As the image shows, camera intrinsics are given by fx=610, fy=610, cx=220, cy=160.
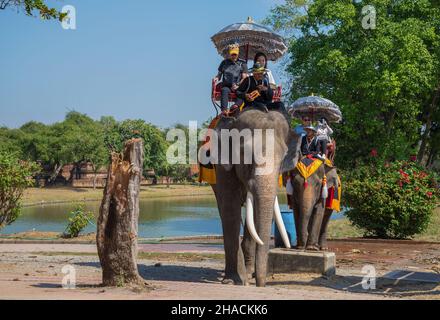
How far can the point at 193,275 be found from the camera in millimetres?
A: 10117

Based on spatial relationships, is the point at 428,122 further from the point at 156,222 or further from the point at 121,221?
the point at 121,221

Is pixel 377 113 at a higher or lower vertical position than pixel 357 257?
higher

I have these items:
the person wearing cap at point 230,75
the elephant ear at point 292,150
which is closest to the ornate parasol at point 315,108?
the person wearing cap at point 230,75

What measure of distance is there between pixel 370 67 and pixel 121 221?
706 inches

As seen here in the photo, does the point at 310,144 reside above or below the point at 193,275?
above

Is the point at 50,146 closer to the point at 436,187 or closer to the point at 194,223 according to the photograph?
the point at 194,223

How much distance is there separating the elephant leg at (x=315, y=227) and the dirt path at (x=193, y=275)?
67 centimetres

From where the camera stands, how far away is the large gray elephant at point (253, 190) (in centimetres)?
807

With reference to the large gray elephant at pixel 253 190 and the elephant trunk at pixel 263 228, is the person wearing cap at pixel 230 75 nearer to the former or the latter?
the large gray elephant at pixel 253 190

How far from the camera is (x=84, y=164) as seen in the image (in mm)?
66875

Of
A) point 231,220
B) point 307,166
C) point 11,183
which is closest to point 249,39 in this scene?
point 307,166
